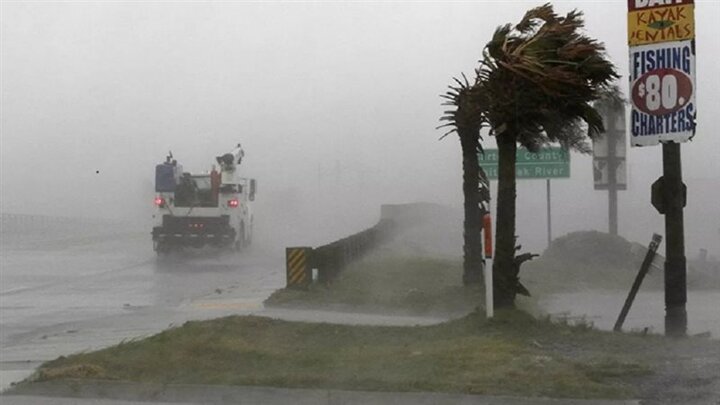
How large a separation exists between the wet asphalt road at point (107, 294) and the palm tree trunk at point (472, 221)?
13.3 feet

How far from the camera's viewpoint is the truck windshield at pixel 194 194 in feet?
139

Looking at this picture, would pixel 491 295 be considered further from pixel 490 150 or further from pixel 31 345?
pixel 490 150

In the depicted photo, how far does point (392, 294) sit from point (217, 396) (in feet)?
39.0

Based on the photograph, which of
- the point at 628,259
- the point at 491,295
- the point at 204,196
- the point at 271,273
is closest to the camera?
the point at 491,295

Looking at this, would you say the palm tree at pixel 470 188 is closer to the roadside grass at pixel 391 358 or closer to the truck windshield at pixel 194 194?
the roadside grass at pixel 391 358

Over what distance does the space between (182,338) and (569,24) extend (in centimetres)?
629

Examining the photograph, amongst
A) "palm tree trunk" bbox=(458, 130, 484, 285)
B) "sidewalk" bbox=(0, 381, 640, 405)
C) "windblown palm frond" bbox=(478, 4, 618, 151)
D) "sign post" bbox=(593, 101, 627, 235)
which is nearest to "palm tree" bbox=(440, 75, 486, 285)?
"palm tree trunk" bbox=(458, 130, 484, 285)

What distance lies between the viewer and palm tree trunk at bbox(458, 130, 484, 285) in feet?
70.3

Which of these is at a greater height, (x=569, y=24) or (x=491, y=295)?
(x=569, y=24)

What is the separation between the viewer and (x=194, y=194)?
42.7 meters

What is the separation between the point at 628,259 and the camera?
114ft

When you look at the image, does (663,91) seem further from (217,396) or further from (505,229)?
(217,396)

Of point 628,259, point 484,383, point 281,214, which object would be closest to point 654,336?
point 484,383

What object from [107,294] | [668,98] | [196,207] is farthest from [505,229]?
[196,207]
